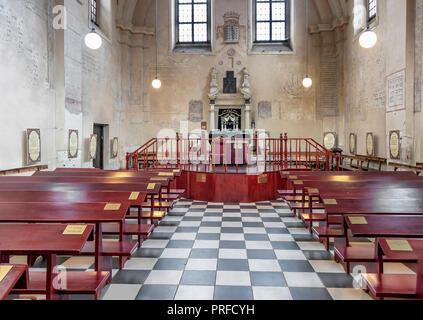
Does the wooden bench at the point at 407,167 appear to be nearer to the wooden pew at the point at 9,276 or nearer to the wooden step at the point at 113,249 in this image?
the wooden step at the point at 113,249

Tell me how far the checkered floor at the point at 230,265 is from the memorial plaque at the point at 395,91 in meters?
4.90

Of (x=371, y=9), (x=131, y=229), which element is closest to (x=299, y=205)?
(x=131, y=229)

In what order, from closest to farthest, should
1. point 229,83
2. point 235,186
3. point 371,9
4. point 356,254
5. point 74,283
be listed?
point 74,283 → point 356,254 → point 235,186 → point 371,9 → point 229,83

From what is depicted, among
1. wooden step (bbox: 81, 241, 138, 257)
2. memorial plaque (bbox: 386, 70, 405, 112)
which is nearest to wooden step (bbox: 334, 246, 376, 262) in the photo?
wooden step (bbox: 81, 241, 138, 257)

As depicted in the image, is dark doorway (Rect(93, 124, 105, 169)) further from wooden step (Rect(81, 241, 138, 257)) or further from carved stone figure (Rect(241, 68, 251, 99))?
wooden step (Rect(81, 241, 138, 257))

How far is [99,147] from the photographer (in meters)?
12.0

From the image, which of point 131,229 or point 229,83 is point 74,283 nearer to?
point 131,229

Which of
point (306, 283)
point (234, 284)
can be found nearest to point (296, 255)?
point (306, 283)

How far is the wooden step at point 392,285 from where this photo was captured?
242cm

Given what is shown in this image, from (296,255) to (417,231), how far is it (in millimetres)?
1815

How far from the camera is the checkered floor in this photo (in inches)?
124

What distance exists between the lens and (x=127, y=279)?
346 cm

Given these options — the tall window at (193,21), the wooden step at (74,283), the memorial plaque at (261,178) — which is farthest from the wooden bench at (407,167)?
the tall window at (193,21)

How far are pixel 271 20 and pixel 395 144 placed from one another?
8.17 m
